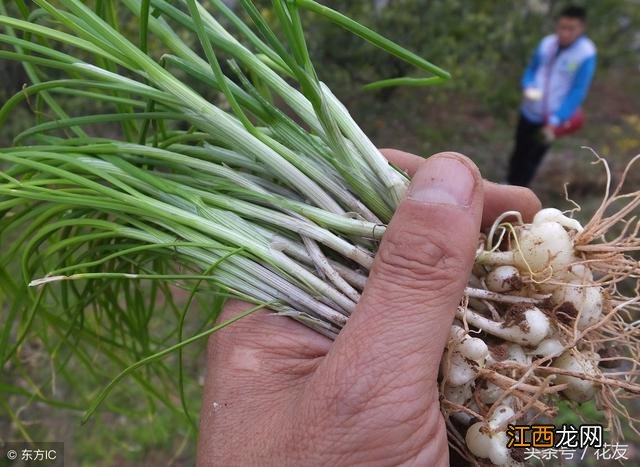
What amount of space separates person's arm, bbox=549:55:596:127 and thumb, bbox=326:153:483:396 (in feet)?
7.74

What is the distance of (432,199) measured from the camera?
0.87 m

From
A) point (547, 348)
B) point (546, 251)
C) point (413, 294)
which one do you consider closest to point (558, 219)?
point (546, 251)

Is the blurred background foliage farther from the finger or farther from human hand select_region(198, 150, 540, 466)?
human hand select_region(198, 150, 540, 466)

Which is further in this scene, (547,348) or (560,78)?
(560,78)

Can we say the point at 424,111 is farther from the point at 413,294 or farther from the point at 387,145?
the point at 413,294

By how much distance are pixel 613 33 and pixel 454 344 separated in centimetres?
487

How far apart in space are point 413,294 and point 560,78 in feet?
8.38

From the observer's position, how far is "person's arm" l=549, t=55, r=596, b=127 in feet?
9.39

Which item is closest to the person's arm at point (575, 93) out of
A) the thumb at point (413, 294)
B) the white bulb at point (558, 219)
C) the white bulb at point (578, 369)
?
the white bulb at point (558, 219)

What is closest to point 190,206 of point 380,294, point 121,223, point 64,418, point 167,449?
point 121,223

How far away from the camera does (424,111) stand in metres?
4.14

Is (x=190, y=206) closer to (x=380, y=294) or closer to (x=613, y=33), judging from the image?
(x=380, y=294)

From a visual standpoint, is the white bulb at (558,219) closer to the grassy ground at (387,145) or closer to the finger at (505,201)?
the finger at (505,201)

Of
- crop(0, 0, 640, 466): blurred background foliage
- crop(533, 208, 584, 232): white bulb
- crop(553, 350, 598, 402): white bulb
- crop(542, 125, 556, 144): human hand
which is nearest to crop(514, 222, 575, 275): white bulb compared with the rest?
crop(533, 208, 584, 232): white bulb
